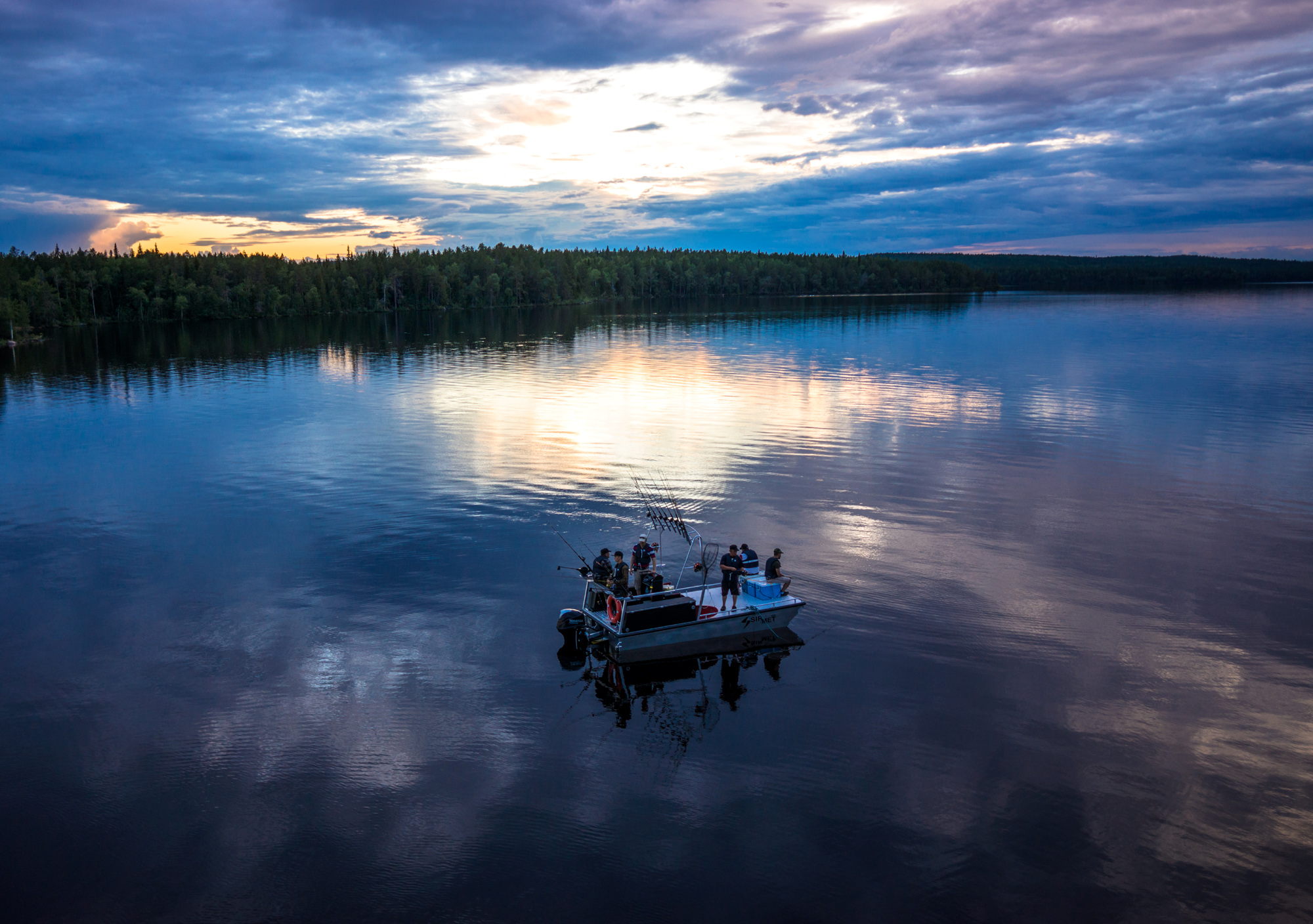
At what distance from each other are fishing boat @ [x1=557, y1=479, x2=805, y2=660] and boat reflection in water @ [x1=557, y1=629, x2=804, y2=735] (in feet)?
0.74

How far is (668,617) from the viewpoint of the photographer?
27156mm

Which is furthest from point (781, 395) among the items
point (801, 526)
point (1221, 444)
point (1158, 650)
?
point (1158, 650)

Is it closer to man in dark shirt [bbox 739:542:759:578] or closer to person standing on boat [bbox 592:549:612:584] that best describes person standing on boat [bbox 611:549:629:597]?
person standing on boat [bbox 592:549:612:584]

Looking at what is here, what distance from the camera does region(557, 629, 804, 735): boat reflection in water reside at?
2406 cm

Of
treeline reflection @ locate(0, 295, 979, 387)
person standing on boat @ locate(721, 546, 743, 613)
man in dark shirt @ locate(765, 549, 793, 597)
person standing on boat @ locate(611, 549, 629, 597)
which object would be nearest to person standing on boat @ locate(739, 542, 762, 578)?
person standing on boat @ locate(721, 546, 743, 613)

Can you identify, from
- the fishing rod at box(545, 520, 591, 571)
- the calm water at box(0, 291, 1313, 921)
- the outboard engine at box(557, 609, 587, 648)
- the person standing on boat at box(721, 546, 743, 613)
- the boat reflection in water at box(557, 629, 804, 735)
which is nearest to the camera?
the calm water at box(0, 291, 1313, 921)

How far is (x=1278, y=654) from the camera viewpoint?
2605 centimetres

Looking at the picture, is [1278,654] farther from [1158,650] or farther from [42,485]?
[42,485]

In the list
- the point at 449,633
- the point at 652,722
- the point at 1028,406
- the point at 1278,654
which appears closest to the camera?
the point at 652,722

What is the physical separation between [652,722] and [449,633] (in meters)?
8.48

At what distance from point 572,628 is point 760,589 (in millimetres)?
6803

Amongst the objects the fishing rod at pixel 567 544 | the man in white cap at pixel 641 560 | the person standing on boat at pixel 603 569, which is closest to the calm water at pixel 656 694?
the fishing rod at pixel 567 544

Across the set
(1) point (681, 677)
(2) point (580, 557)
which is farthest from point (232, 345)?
(1) point (681, 677)

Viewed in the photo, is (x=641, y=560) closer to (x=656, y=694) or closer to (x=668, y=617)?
(x=668, y=617)
